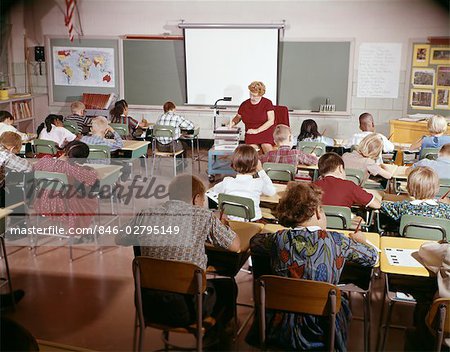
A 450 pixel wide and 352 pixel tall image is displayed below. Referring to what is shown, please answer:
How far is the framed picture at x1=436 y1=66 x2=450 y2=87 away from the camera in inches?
349

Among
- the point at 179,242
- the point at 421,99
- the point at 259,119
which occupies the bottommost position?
the point at 179,242

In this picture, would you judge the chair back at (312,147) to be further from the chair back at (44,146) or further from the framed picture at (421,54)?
the framed picture at (421,54)

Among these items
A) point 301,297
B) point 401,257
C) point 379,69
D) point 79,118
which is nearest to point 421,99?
point 379,69

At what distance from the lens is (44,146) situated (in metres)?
6.18

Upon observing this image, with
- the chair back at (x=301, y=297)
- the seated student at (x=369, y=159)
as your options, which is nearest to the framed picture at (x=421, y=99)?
the seated student at (x=369, y=159)

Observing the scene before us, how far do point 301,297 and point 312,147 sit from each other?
3946 mm

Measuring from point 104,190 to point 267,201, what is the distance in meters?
2.38

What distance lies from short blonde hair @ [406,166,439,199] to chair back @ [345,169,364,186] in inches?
39.4

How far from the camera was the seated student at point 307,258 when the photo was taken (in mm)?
2516

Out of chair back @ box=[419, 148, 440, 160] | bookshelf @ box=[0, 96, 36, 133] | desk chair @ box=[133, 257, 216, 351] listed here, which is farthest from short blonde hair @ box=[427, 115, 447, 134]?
bookshelf @ box=[0, 96, 36, 133]

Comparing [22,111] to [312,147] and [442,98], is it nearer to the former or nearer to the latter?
[312,147]

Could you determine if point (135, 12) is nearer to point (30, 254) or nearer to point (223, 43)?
point (223, 43)

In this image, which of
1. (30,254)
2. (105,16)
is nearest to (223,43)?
(105,16)

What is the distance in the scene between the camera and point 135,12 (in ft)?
31.7
